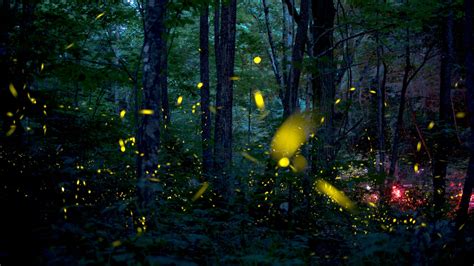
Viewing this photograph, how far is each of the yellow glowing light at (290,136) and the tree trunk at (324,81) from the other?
98 centimetres

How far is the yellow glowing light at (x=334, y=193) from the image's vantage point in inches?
355

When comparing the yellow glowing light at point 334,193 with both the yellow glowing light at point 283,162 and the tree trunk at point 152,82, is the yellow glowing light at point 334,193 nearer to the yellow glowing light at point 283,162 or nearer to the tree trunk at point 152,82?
the yellow glowing light at point 283,162

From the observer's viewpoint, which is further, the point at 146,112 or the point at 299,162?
the point at 299,162

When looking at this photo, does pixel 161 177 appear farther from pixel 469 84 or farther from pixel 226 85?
pixel 469 84

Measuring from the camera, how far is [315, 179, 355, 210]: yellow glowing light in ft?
29.6

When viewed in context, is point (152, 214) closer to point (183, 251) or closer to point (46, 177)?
point (183, 251)

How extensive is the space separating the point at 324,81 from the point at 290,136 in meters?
2.93

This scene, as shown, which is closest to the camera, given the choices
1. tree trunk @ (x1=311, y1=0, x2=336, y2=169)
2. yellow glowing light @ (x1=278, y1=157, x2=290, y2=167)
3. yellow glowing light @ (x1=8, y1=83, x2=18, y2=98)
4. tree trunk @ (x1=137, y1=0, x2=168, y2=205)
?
yellow glowing light @ (x1=8, y1=83, x2=18, y2=98)

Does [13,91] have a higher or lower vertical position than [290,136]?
higher

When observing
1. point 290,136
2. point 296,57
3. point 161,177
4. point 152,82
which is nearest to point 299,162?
point 290,136

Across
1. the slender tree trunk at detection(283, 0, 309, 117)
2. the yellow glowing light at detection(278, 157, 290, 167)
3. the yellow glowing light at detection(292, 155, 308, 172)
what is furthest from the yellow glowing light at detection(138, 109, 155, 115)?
the slender tree trunk at detection(283, 0, 309, 117)

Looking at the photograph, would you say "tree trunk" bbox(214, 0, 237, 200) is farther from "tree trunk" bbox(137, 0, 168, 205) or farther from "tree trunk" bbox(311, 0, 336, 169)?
"tree trunk" bbox(137, 0, 168, 205)

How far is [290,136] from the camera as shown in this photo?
8406 millimetres

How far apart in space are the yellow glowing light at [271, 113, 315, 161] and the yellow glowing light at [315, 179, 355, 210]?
1178 mm
